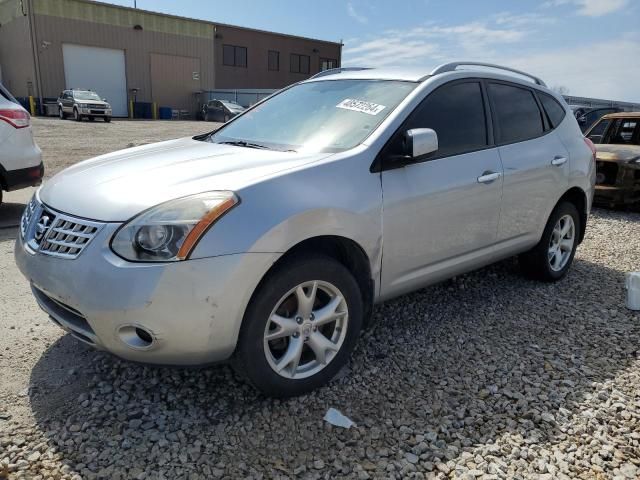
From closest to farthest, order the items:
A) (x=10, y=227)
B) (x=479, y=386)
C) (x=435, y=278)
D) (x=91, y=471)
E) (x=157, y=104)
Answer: (x=91, y=471) < (x=479, y=386) < (x=435, y=278) < (x=10, y=227) < (x=157, y=104)

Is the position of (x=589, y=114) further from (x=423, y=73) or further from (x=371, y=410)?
(x=371, y=410)

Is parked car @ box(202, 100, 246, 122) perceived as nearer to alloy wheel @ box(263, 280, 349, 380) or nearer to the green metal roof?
the green metal roof

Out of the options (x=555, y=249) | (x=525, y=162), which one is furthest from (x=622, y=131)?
(x=525, y=162)

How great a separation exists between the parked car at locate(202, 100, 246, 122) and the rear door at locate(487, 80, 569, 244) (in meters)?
28.3

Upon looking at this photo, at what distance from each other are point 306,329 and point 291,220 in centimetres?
59

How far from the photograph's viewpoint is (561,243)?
184 inches

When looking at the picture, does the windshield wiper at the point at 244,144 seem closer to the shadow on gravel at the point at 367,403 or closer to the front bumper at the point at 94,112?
the shadow on gravel at the point at 367,403

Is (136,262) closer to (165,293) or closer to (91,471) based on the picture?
(165,293)

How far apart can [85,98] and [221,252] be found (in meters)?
29.5

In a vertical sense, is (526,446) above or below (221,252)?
below

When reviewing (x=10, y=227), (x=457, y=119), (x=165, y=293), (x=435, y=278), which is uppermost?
(x=457, y=119)

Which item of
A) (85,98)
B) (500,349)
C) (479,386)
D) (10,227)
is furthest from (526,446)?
(85,98)

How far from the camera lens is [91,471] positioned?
7.27 feet

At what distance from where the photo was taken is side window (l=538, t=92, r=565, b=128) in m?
4.45
